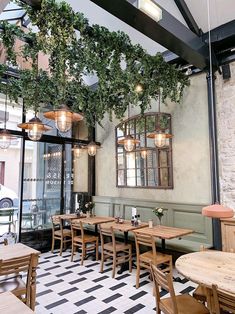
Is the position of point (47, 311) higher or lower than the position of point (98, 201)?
lower

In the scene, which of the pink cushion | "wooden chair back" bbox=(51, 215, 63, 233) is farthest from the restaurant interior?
"wooden chair back" bbox=(51, 215, 63, 233)

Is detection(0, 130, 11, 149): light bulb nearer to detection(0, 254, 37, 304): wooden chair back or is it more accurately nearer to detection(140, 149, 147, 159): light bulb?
detection(0, 254, 37, 304): wooden chair back

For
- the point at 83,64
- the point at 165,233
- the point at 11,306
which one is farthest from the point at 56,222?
the point at 11,306

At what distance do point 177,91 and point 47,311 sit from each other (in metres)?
4.37

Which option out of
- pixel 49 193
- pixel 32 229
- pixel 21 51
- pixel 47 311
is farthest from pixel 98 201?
pixel 21 51

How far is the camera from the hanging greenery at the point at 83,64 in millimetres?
3057

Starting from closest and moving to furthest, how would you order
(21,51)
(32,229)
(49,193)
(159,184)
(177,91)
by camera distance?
(21,51) → (177,91) → (159,184) → (32,229) → (49,193)

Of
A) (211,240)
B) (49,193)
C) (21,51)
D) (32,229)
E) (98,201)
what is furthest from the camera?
(98,201)

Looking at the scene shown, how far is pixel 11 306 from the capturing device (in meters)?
1.53

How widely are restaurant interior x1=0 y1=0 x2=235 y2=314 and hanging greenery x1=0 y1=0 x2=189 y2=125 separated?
20 mm

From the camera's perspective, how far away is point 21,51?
142 inches

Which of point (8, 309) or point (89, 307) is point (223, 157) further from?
point (8, 309)

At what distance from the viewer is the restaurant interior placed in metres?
2.74

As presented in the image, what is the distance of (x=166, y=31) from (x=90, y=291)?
3.91m
